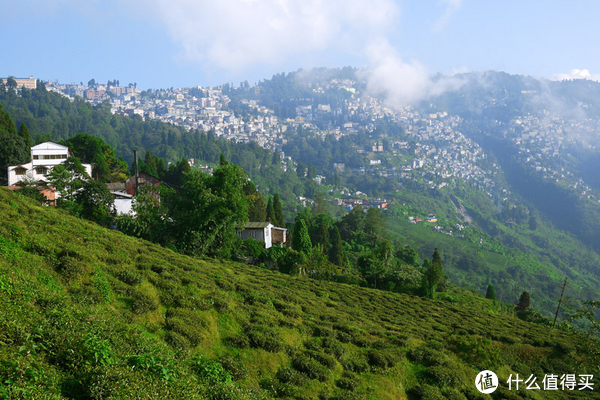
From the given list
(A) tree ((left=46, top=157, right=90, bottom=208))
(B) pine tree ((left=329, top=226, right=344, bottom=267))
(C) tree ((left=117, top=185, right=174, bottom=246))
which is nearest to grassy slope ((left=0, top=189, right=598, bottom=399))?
(C) tree ((left=117, top=185, right=174, bottom=246))

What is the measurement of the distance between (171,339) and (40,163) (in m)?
42.4

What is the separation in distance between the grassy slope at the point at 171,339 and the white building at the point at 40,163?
2838cm

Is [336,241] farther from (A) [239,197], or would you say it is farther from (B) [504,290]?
(B) [504,290]

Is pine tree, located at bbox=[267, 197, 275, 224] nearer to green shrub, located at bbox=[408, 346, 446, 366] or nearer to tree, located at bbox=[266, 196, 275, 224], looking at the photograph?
tree, located at bbox=[266, 196, 275, 224]

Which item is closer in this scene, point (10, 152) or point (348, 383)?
point (348, 383)

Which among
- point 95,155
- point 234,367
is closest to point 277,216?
point 95,155

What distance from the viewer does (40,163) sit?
134 ft

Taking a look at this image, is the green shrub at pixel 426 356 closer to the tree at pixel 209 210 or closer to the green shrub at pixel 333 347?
the green shrub at pixel 333 347

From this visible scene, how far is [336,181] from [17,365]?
142538 mm

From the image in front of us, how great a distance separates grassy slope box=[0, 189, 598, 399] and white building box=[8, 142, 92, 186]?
28.4 m

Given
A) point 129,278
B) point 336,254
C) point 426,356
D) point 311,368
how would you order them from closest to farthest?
1. point 311,368
2. point 129,278
3. point 426,356
4. point 336,254

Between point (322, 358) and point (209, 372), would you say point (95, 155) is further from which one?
point (209, 372)

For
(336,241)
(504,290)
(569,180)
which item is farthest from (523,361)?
(569,180)

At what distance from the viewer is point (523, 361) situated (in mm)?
18031
